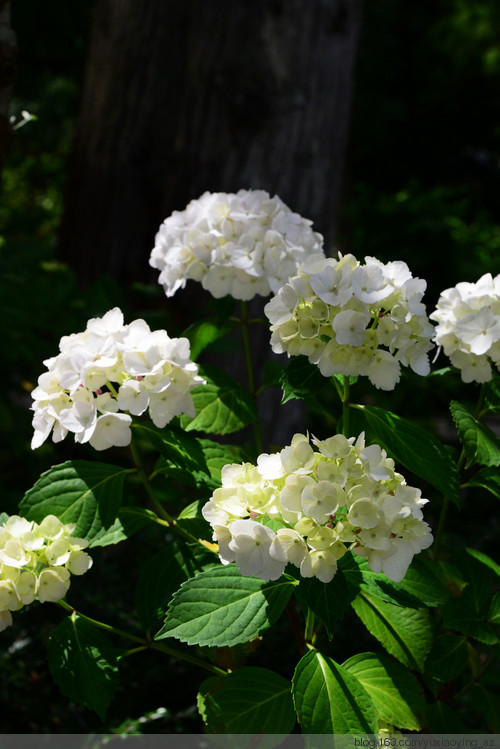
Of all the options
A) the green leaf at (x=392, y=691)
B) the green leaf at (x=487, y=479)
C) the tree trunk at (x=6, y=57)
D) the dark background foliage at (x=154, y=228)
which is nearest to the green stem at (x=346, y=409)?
the green leaf at (x=487, y=479)

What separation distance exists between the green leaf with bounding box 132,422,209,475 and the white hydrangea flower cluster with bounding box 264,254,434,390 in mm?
235

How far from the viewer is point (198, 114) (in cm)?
289

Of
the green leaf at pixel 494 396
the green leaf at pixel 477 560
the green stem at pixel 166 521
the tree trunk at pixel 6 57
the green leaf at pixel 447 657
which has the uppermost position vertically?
the tree trunk at pixel 6 57

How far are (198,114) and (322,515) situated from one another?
2415mm

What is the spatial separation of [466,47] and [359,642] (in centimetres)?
985

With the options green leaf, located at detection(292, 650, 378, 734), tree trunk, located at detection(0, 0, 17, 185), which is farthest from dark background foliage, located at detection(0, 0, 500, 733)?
green leaf, located at detection(292, 650, 378, 734)

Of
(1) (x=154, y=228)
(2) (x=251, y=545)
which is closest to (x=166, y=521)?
(2) (x=251, y=545)

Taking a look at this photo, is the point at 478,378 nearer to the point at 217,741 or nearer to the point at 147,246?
the point at 217,741

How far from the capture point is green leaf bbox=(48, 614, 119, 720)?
1073 mm

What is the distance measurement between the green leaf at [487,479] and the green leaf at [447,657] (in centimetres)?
26

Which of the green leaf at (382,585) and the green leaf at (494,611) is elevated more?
the green leaf at (382,585)

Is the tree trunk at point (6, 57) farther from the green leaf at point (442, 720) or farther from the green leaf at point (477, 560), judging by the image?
the green leaf at point (442, 720)

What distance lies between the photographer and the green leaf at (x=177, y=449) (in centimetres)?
114

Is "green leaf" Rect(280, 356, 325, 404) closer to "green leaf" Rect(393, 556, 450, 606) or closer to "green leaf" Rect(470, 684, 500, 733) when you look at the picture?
"green leaf" Rect(393, 556, 450, 606)
